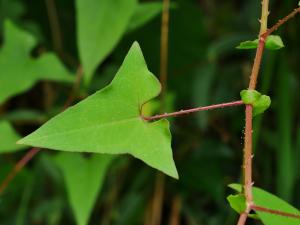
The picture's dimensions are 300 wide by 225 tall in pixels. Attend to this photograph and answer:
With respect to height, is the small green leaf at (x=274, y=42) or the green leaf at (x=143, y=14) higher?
the small green leaf at (x=274, y=42)

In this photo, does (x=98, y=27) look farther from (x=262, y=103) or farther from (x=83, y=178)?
(x=262, y=103)

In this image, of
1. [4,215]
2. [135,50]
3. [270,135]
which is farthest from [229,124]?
[135,50]

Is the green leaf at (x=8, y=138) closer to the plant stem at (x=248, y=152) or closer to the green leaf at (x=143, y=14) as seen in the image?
the green leaf at (x=143, y=14)

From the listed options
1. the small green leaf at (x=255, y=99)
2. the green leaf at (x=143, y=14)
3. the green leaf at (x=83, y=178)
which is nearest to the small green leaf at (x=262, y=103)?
the small green leaf at (x=255, y=99)

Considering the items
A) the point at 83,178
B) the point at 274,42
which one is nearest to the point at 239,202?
the point at 274,42

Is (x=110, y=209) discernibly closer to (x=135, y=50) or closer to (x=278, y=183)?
(x=278, y=183)
